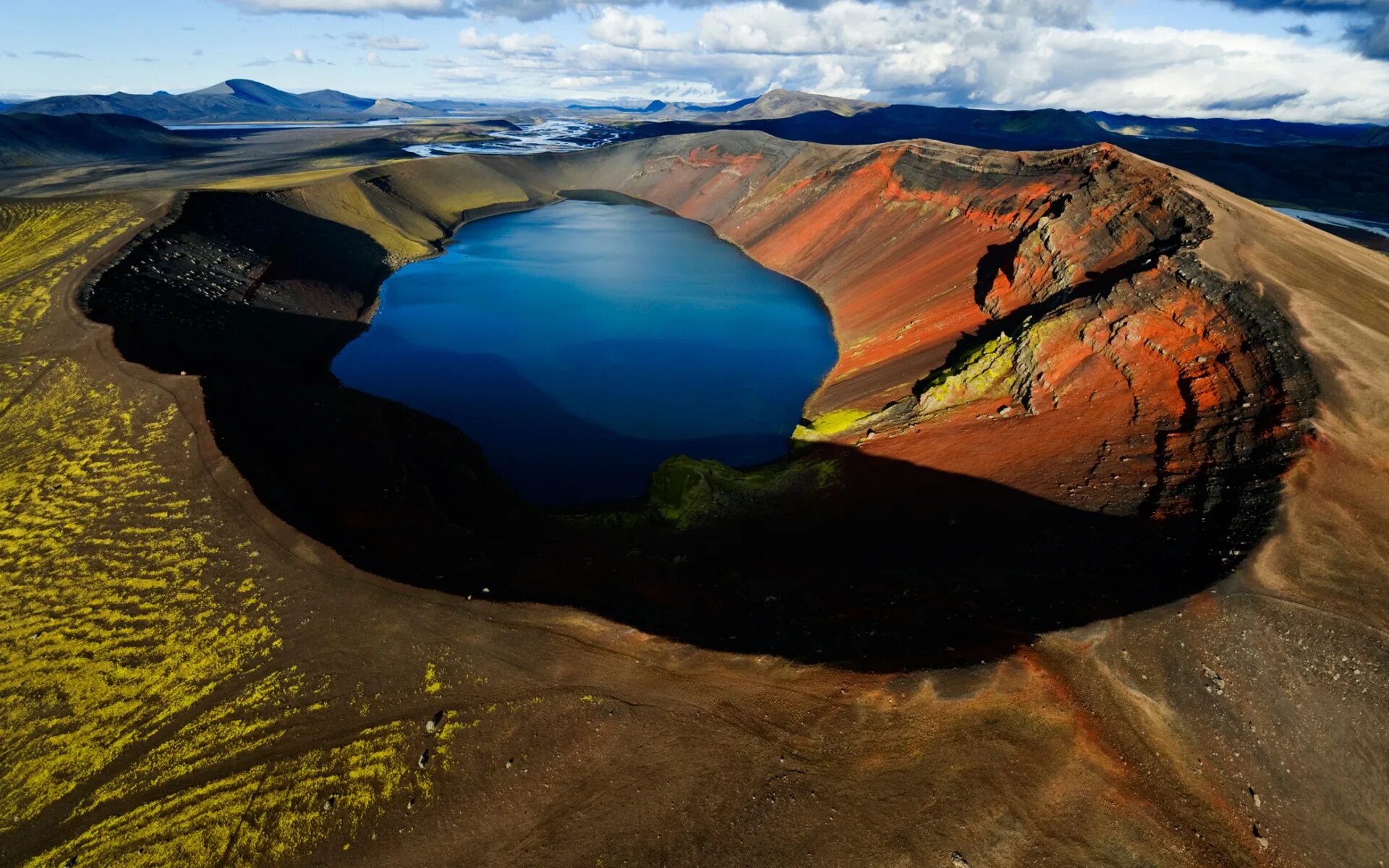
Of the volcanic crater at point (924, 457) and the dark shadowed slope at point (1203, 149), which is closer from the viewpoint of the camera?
the volcanic crater at point (924, 457)

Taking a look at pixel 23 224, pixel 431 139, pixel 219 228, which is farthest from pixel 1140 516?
pixel 431 139

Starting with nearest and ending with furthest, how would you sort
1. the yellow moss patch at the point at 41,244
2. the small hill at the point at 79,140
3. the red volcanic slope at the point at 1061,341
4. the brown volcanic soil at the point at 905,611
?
the brown volcanic soil at the point at 905,611
the red volcanic slope at the point at 1061,341
the yellow moss patch at the point at 41,244
the small hill at the point at 79,140

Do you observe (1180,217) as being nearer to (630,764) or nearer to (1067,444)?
(1067,444)

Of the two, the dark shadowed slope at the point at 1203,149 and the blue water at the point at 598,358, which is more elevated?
the dark shadowed slope at the point at 1203,149

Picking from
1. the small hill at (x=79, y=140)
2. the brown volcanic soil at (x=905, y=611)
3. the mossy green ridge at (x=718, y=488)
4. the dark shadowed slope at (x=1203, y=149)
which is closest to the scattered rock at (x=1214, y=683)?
the brown volcanic soil at (x=905, y=611)

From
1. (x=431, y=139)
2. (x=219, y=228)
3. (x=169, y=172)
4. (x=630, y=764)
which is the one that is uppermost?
(x=431, y=139)

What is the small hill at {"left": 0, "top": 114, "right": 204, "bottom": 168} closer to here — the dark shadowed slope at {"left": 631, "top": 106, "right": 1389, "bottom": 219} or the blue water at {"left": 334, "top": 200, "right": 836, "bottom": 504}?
the blue water at {"left": 334, "top": 200, "right": 836, "bottom": 504}

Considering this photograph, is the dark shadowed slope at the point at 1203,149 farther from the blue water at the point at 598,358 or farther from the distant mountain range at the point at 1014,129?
the blue water at the point at 598,358
